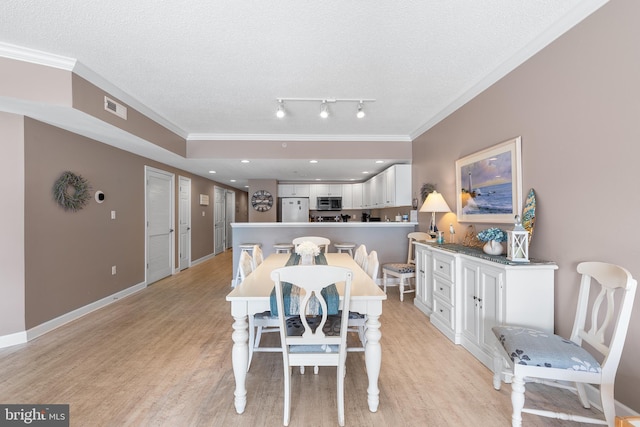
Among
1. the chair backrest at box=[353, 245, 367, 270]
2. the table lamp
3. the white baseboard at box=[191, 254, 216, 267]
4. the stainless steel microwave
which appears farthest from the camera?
the stainless steel microwave

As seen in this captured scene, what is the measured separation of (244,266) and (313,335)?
0.89 meters

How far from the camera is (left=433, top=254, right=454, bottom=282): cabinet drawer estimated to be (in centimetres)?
274

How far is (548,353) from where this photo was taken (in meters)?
1.52

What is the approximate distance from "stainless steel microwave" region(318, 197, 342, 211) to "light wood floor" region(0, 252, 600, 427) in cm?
496

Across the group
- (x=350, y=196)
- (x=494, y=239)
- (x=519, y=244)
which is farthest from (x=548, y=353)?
(x=350, y=196)

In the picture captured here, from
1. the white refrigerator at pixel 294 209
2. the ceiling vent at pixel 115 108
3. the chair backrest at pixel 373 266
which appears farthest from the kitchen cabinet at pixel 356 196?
the ceiling vent at pixel 115 108

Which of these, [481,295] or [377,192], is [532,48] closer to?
[481,295]

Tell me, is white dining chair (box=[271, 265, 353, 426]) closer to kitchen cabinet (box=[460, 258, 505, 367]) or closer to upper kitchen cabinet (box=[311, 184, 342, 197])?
kitchen cabinet (box=[460, 258, 505, 367])

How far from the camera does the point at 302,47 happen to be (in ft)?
7.32

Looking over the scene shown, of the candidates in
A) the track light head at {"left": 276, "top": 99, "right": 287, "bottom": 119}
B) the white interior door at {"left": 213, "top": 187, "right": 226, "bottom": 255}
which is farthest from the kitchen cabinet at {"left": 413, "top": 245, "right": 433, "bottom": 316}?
the white interior door at {"left": 213, "top": 187, "right": 226, "bottom": 255}

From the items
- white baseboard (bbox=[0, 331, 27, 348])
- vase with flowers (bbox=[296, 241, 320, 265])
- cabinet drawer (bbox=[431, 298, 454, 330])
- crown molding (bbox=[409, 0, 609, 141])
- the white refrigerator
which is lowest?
white baseboard (bbox=[0, 331, 27, 348])

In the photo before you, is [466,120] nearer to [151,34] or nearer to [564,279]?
[564,279]

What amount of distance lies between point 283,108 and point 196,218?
179 inches

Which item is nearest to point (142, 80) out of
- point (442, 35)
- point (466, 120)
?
point (442, 35)
